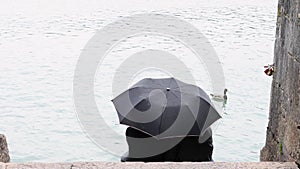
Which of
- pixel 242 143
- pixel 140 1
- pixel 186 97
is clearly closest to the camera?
pixel 186 97

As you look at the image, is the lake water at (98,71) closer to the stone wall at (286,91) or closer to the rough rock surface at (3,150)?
the stone wall at (286,91)

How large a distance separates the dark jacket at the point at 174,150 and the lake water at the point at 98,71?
7.58 meters

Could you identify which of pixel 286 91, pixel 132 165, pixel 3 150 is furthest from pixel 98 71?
pixel 132 165

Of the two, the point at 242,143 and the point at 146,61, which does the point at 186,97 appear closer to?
the point at 242,143

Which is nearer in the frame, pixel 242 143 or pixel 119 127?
pixel 242 143

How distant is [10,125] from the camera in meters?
14.2

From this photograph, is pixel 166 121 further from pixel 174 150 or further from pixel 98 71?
pixel 98 71

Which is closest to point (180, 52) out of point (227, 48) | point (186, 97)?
point (227, 48)

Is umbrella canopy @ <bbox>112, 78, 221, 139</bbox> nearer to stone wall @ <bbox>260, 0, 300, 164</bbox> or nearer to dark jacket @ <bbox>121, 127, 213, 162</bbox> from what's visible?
dark jacket @ <bbox>121, 127, 213, 162</bbox>

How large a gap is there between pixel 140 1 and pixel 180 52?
15369mm

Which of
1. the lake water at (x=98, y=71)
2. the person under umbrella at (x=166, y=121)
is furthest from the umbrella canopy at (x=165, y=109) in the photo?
the lake water at (x=98, y=71)

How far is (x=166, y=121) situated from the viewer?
440 centimetres

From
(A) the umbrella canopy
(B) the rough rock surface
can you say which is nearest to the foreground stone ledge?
(B) the rough rock surface

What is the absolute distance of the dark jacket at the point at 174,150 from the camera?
4.11 m
